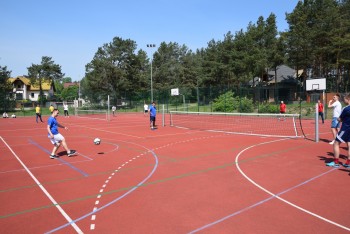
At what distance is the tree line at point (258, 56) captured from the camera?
3425 centimetres

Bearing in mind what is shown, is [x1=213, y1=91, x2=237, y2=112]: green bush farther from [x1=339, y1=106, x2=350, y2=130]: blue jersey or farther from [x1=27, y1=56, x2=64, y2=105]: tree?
[x1=27, y1=56, x2=64, y2=105]: tree

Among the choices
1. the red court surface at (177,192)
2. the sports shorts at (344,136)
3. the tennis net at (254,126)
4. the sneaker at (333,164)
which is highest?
the sports shorts at (344,136)

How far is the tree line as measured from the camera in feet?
112

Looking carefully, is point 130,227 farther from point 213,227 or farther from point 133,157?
point 133,157

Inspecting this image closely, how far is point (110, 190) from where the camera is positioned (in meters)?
6.94

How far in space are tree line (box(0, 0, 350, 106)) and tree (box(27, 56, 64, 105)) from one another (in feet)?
0.67

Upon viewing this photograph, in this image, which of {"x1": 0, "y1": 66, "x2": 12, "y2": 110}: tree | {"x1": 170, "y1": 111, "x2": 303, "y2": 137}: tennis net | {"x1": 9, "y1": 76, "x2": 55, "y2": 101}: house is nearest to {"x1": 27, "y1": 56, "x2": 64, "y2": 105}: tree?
{"x1": 9, "y1": 76, "x2": 55, "y2": 101}: house

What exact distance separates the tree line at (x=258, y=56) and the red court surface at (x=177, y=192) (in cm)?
2753

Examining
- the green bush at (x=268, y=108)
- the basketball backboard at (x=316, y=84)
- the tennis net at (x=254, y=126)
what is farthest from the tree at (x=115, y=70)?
the basketball backboard at (x=316, y=84)

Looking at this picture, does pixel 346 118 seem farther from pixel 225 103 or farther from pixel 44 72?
pixel 44 72

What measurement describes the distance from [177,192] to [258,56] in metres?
34.8

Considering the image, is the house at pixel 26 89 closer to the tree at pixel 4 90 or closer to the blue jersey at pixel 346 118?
the tree at pixel 4 90

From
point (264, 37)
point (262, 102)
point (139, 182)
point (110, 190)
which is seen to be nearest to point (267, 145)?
point (139, 182)

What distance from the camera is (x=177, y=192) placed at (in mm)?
6715
